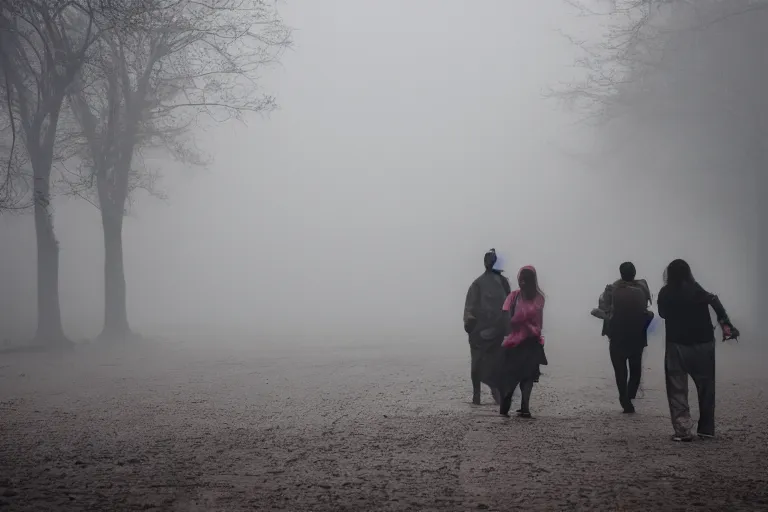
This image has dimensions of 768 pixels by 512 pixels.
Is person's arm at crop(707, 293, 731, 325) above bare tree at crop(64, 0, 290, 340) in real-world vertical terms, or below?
below

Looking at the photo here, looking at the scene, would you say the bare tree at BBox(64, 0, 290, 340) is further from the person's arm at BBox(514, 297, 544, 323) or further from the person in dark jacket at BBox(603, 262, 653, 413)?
the person in dark jacket at BBox(603, 262, 653, 413)

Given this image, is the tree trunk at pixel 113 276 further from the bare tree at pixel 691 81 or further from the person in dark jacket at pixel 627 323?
the person in dark jacket at pixel 627 323

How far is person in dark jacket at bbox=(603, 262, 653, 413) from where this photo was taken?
9852mm

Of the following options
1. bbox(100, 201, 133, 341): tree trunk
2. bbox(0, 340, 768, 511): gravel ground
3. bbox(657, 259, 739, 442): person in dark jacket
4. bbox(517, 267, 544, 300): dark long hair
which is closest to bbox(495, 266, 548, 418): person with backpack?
bbox(517, 267, 544, 300): dark long hair

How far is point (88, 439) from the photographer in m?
8.37

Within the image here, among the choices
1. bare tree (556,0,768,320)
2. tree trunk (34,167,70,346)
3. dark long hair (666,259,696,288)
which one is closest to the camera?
dark long hair (666,259,696,288)

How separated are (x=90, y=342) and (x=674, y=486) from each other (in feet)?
68.2

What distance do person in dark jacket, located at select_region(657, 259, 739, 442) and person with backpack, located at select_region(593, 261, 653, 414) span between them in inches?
49.9

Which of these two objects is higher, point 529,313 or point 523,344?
point 529,313

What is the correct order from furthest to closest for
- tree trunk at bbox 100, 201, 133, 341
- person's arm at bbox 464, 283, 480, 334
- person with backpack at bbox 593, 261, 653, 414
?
tree trunk at bbox 100, 201, 133, 341
person's arm at bbox 464, 283, 480, 334
person with backpack at bbox 593, 261, 653, 414

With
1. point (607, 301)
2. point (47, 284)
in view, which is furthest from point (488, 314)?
point (47, 284)

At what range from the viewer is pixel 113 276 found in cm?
2366

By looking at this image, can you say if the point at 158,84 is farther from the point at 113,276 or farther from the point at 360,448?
the point at 360,448

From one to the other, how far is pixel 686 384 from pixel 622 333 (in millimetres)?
1678
